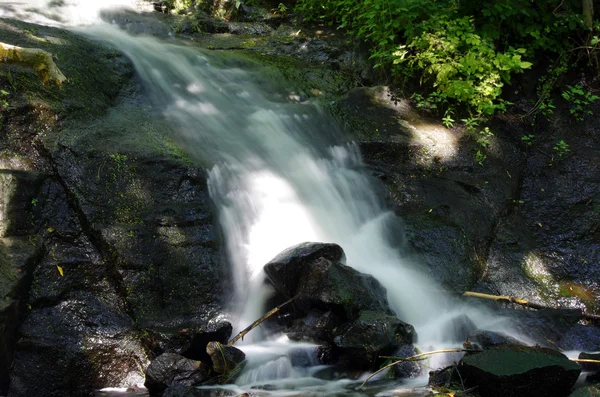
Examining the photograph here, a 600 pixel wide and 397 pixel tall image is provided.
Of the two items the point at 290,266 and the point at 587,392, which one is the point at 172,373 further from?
the point at 587,392

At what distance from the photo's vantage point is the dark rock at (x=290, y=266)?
4.31 metres

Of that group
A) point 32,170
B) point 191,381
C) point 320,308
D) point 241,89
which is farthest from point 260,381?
point 241,89

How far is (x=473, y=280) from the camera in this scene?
5211mm

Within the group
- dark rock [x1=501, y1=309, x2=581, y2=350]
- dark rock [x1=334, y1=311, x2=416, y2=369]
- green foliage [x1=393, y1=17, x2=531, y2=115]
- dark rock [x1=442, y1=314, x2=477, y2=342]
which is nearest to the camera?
dark rock [x1=334, y1=311, x2=416, y2=369]

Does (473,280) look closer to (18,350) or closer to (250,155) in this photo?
(250,155)

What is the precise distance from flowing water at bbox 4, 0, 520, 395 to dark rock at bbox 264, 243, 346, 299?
174 millimetres

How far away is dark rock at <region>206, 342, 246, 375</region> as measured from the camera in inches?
142

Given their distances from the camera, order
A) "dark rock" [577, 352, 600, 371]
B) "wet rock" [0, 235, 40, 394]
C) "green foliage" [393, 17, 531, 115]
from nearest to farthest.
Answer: "wet rock" [0, 235, 40, 394]
"dark rock" [577, 352, 600, 371]
"green foliage" [393, 17, 531, 115]

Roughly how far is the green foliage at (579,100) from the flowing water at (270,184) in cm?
318

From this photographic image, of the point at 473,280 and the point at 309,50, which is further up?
the point at 309,50

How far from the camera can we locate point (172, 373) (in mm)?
3467

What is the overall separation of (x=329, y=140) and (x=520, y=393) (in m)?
4.12

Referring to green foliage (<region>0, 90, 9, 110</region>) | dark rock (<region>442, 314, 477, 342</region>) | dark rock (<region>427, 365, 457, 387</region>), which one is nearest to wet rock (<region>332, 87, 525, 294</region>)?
dark rock (<region>442, 314, 477, 342</region>)

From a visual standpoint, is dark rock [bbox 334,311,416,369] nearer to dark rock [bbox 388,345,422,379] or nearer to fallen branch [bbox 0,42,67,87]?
dark rock [bbox 388,345,422,379]
